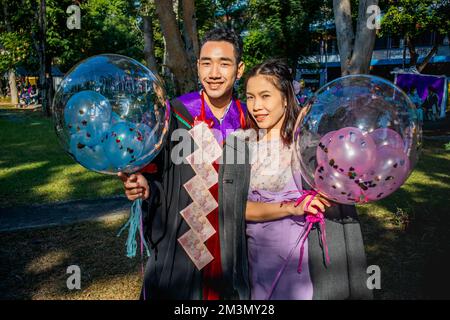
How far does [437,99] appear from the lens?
1595cm

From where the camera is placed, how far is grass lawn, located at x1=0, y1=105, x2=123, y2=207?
6.36 meters

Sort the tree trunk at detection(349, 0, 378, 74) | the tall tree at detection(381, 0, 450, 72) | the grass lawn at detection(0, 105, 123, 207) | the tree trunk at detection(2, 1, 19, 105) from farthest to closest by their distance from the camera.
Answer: the tree trunk at detection(2, 1, 19, 105) < the tall tree at detection(381, 0, 450, 72) < the grass lawn at detection(0, 105, 123, 207) < the tree trunk at detection(349, 0, 378, 74)

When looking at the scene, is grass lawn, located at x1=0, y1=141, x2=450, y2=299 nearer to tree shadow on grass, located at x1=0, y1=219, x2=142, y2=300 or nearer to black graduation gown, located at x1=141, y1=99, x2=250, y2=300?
tree shadow on grass, located at x1=0, y1=219, x2=142, y2=300

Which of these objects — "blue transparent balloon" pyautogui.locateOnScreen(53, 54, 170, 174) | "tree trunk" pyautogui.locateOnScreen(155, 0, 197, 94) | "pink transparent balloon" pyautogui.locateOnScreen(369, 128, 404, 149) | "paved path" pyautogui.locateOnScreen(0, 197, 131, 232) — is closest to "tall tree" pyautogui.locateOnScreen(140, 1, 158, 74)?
"tree trunk" pyautogui.locateOnScreen(155, 0, 197, 94)

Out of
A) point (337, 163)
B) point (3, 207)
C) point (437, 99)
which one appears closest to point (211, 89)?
point (337, 163)

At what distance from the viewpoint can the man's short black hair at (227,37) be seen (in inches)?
90.8

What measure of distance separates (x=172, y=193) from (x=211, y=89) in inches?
26.7

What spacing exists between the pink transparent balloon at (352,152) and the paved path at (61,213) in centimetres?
429

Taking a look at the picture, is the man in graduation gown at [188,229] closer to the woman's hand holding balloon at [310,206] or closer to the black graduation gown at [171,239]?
the black graduation gown at [171,239]

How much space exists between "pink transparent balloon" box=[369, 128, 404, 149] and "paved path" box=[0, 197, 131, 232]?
14.4 feet

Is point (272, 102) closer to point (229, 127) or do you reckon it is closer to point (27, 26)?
point (229, 127)

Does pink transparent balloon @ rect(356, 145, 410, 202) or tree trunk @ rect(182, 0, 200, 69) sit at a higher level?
tree trunk @ rect(182, 0, 200, 69)

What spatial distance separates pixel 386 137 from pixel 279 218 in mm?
686

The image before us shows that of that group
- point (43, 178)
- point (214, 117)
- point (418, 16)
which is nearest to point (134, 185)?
point (214, 117)
